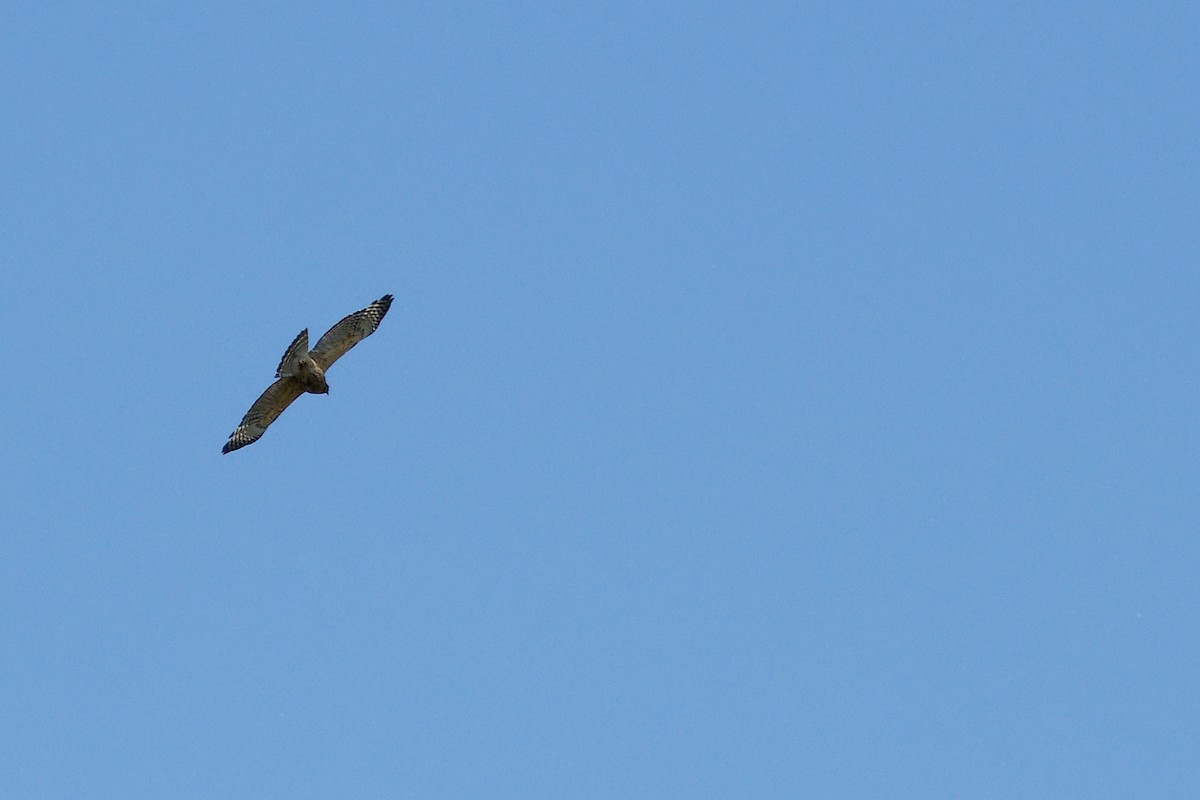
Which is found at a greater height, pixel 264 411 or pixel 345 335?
pixel 345 335

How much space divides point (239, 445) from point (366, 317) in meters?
4.15

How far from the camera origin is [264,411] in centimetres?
5997

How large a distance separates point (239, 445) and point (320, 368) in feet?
9.33

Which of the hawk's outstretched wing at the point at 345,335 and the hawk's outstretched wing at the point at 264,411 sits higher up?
the hawk's outstretched wing at the point at 345,335

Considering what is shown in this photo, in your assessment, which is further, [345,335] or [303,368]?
[345,335]

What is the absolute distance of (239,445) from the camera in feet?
198

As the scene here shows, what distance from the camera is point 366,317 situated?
60.1m

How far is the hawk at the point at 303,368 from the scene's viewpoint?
58.7 meters

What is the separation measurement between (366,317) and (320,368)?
5.75 feet

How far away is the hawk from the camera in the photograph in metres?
58.7

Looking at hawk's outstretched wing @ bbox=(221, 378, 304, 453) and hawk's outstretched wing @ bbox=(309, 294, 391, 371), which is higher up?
hawk's outstretched wing @ bbox=(309, 294, 391, 371)

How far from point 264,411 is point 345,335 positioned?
2.55 metres

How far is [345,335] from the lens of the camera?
59781 millimetres

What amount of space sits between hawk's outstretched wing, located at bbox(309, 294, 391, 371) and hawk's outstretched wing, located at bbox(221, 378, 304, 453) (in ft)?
2.81
